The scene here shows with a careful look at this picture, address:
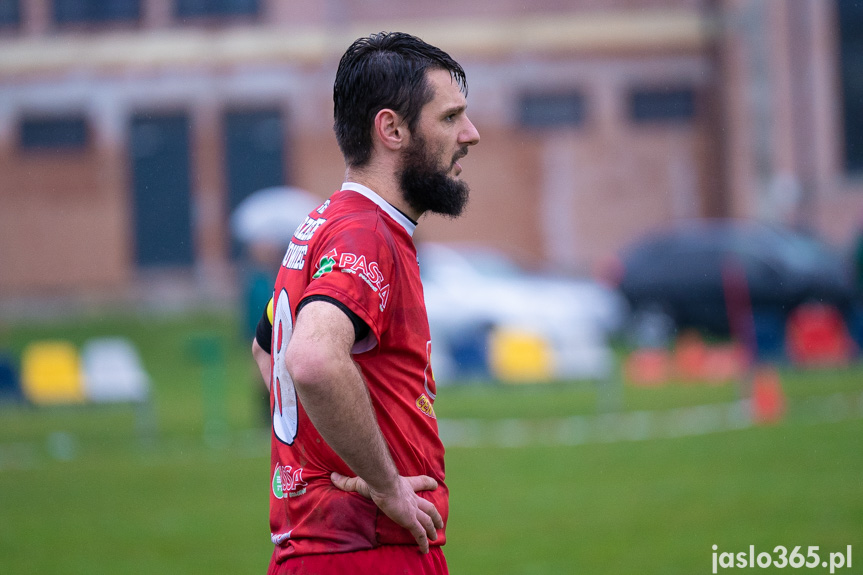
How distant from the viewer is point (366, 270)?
2.56 m

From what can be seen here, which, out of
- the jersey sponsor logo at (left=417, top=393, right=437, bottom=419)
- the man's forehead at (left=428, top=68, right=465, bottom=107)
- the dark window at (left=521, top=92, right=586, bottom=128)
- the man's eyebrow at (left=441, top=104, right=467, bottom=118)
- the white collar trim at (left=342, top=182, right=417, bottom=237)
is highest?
the dark window at (left=521, top=92, right=586, bottom=128)

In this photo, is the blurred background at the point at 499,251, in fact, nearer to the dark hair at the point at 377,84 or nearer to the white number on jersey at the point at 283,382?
the white number on jersey at the point at 283,382

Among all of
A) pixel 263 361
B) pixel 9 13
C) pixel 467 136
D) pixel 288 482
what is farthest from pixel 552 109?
pixel 288 482

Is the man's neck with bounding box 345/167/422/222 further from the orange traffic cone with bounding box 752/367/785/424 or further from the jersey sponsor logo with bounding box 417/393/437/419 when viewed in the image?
the orange traffic cone with bounding box 752/367/785/424

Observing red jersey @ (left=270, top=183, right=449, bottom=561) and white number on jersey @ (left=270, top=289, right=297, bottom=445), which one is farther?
white number on jersey @ (left=270, top=289, right=297, bottom=445)

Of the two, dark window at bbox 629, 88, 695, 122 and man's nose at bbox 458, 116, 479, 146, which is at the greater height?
dark window at bbox 629, 88, 695, 122

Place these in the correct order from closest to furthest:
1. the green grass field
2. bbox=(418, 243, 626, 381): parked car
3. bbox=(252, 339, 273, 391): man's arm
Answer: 1. bbox=(252, 339, 273, 391): man's arm
2. the green grass field
3. bbox=(418, 243, 626, 381): parked car

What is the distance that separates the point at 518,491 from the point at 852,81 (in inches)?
811

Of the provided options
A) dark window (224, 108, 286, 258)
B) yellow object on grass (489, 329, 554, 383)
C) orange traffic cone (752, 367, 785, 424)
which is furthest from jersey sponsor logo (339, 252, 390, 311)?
dark window (224, 108, 286, 258)

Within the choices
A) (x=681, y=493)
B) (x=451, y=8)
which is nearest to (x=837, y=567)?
(x=681, y=493)

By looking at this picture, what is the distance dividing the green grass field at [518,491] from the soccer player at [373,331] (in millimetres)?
4017

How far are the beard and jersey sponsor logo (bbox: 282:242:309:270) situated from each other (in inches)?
11.1

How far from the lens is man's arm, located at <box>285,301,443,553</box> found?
8.12 feet

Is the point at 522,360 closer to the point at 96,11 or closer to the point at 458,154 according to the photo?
the point at 458,154
